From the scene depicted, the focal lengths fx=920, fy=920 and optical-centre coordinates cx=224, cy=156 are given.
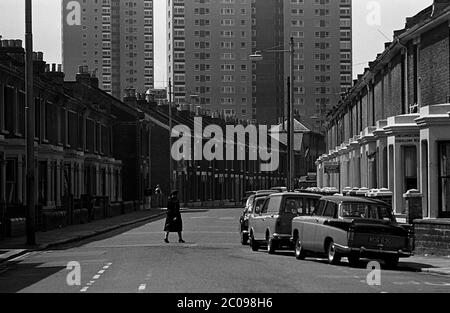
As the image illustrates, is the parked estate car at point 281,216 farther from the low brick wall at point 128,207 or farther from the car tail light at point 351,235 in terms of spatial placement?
the low brick wall at point 128,207

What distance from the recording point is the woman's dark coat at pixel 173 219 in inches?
1359

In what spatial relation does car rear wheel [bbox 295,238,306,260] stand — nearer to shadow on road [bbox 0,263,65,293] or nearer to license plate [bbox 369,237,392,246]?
license plate [bbox 369,237,392,246]

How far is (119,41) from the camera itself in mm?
129625

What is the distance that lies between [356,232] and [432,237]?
5099mm

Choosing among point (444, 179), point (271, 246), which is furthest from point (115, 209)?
point (444, 179)

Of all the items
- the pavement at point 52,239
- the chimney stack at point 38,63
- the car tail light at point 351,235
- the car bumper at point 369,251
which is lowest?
the pavement at point 52,239

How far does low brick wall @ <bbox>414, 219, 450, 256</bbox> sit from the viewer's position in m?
26.5

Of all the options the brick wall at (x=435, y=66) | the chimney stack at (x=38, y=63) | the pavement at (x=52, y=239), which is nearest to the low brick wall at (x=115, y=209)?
the pavement at (x=52, y=239)

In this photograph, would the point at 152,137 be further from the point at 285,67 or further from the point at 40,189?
the point at 40,189

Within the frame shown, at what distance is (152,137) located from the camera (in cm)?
9006

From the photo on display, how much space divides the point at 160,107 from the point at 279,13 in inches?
650

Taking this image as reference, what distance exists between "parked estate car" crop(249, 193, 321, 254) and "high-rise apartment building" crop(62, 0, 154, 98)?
9142cm

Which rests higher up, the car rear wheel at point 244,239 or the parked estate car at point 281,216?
the parked estate car at point 281,216
